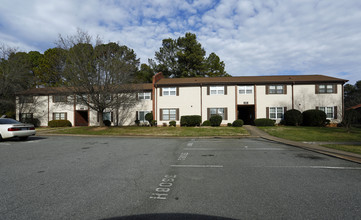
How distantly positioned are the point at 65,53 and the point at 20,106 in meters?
15.5

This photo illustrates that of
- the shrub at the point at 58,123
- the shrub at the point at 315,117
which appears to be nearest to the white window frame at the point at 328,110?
the shrub at the point at 315,117

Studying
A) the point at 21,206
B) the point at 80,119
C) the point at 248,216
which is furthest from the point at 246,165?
the point at 80,119

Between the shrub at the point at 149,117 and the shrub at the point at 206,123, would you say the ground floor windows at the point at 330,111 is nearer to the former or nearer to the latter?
the shrub at the point at 206,123

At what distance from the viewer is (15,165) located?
20.9ft

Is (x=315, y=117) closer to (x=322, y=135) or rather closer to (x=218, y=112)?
(x=322, y=135)

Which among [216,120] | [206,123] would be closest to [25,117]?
[206,123]

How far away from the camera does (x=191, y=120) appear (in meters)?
23.3

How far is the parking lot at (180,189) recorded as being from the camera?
10.4 feet

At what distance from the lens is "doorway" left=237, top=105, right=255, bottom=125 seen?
2584 cm

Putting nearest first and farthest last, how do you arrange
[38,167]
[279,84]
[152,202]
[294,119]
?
[152,202], [38,167], [294,119], [279,84]

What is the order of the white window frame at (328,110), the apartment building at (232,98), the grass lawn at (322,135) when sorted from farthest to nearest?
1. the apartment building at (232,98)
2. the white window frame at (328,110)
3. the grass lawn at (322,135)

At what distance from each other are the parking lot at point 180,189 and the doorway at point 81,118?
2233cm

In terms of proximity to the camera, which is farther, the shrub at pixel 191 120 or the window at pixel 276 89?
the window at pixel 276 89

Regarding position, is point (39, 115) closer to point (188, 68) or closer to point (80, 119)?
point (80, 119)
